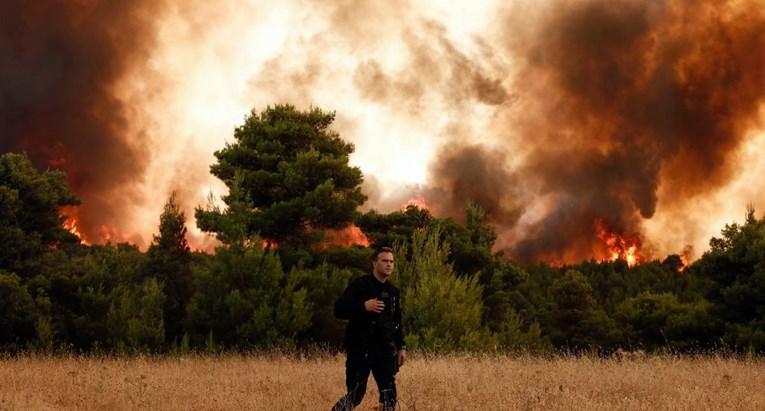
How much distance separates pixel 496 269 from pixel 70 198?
2085 centimetres

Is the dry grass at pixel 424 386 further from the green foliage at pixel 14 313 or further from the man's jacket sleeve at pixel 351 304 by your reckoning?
the green foliage at pixel 14 313

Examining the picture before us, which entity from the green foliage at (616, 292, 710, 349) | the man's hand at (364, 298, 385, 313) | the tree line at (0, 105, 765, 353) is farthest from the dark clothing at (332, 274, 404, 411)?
the green foliage at (616, 292, 710, 349)

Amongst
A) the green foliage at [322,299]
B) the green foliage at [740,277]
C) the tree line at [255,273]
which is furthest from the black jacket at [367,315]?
the green foliage at [740,277]

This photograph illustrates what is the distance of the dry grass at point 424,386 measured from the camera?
10.7 meters

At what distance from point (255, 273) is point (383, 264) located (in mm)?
17311

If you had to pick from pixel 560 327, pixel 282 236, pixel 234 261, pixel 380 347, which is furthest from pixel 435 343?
pixel 560 327

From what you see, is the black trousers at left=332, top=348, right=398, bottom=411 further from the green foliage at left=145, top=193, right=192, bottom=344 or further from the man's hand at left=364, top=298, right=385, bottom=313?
the green foliage at left=145, top=193, right=192, bottom=344

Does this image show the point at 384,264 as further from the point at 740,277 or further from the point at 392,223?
the point at 392,223

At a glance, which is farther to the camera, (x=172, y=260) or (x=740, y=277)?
(x=740, y=277)

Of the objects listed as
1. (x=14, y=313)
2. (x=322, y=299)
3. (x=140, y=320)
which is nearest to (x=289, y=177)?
(x=322, y=299)

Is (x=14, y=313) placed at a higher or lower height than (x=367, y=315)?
higher

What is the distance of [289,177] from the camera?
95.8 feet

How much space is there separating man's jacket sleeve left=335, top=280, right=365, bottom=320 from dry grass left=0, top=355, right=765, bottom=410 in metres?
1.94

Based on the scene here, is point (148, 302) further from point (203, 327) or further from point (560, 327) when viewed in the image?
point (560, 327)
